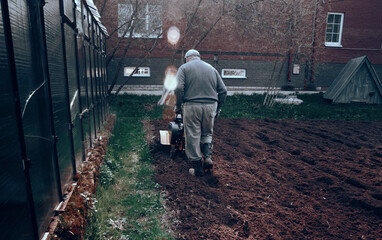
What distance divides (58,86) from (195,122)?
7.68ft

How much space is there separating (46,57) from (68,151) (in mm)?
1201

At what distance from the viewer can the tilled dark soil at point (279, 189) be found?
10.5ft

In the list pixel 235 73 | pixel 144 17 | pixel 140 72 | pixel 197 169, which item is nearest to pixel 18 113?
pixel 197 169

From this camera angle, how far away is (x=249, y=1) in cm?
1204

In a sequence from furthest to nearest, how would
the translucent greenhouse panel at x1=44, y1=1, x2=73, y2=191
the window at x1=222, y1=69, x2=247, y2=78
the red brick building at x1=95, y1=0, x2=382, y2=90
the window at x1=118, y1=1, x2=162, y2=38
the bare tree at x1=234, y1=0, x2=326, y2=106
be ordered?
the window at x1=222, y1=69, x2=247, y2=78
the red brick building at x1=95, y1=0, x2=382, y2=90
the window at x1=118, y1=1, x2=162, y2=38
the bare tree at x1=234, y1=0, x2=326, y2=106
the translucent greenhouse panel at x1=44, y1=1, x2=73, y2=191

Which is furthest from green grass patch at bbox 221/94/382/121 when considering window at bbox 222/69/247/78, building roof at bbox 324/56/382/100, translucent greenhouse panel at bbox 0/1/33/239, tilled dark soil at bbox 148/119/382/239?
translucent greenhouse panel at bbox 0/1/33/239

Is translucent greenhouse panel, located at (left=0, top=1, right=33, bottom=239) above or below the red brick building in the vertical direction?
below

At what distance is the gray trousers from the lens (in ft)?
15.6

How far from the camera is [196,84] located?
4.78m

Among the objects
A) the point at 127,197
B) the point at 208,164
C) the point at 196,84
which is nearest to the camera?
the point at 127,197

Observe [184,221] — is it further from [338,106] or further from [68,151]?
[338,106]

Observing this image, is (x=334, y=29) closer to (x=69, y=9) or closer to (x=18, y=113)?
(x=69, y=9)

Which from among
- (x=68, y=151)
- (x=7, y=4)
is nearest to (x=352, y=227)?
(x=68, y=151)

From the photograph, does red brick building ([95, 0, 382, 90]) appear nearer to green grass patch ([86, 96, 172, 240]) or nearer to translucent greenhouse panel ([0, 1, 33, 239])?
green grass patch ([86, 96, 172, 240])
